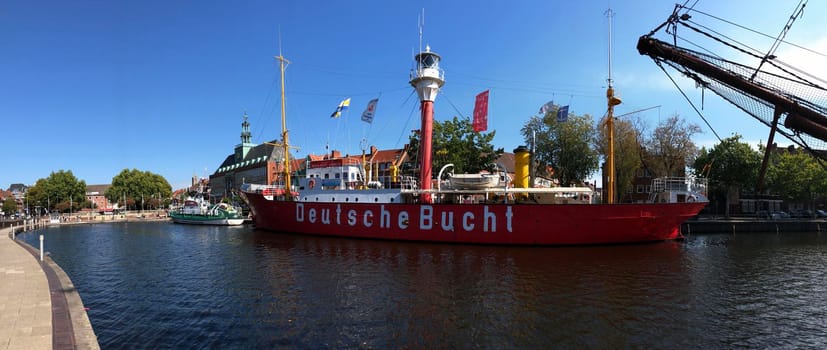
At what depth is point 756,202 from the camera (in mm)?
53500

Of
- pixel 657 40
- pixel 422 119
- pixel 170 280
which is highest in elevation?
pixel 657 40

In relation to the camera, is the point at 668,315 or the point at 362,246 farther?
the point at 362,246

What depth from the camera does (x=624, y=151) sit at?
42.2m

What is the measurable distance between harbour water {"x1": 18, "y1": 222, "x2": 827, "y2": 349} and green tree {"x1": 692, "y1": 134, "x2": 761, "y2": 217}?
1166 inches

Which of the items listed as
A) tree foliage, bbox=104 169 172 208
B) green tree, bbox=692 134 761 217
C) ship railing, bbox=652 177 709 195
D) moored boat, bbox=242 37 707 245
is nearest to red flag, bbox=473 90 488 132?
moored boat, bbox=242 37 707 245

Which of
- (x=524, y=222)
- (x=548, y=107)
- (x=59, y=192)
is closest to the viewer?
(x=524, y=222)

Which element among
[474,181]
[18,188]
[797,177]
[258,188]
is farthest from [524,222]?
[18,188]

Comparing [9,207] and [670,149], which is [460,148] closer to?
[670,149]

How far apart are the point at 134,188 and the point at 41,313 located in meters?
99.8

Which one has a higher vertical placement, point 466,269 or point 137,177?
point 137,177

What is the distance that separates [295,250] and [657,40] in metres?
22.9

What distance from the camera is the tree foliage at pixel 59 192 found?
81.8 m

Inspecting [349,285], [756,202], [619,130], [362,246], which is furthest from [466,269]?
[756,202]

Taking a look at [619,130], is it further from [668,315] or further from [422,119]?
[668,315]
